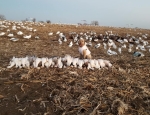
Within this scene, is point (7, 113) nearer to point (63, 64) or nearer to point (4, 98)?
point (4, 98)

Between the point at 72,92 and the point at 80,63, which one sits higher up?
the point at 80,63

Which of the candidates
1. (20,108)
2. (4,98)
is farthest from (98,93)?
(4,98)

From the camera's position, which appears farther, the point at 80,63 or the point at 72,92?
the point at 80,63

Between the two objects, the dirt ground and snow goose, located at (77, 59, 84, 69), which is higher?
snow goose, located at (77, 59, 84, 69)

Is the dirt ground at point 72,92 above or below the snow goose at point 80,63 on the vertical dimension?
below

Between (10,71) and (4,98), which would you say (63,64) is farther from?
(4,98)

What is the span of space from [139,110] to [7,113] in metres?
2.05

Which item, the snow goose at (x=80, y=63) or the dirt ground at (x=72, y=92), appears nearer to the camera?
the dirt ground at (x=72, y=92)

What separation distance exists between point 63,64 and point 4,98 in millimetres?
2071

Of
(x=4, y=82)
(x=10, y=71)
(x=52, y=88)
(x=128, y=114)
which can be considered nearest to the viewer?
(x=128, y=114)

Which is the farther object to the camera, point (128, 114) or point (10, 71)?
point (10, 71)

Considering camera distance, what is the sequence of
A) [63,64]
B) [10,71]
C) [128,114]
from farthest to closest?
[63,64] → [10,71] → [128,114]

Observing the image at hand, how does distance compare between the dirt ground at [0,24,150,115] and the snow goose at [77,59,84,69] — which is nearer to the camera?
the dirt ground at [0,24,150,115]

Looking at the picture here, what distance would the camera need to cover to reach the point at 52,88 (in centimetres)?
396
